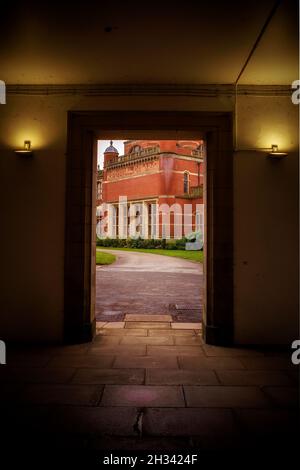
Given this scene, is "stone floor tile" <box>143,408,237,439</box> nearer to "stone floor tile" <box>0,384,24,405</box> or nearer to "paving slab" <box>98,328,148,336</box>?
"stone floor tile" <box>0,384,24,405</box>

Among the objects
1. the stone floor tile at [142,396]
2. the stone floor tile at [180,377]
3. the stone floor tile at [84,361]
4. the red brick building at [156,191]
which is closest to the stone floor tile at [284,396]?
the stone floor tile at [180,377]

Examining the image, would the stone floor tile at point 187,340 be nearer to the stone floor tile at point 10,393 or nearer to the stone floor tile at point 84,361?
the stone floor tile at point 84,361

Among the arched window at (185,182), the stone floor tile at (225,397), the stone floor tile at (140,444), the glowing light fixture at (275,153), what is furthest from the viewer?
the arched window at (185,182)

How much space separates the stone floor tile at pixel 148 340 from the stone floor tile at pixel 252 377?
1184 mm

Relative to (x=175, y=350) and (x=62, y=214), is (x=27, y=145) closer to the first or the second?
(x=62, y=214)

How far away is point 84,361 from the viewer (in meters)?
3.96

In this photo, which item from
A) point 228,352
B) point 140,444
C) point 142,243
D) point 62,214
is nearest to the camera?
point 140,444

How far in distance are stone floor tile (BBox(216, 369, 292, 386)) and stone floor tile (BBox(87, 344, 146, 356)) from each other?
1.16m

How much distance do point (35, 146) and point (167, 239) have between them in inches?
1063

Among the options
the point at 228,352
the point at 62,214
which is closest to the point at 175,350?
the point at 228,352

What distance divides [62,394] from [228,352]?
2.36 metres

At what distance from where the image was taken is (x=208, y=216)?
493 centimetres

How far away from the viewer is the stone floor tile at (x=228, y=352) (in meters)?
4.27
